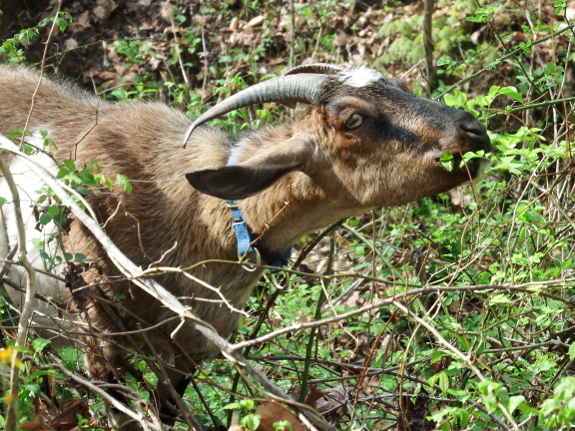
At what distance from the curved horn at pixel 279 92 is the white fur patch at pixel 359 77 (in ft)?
0.42

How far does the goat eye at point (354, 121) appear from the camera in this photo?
389 centimetres

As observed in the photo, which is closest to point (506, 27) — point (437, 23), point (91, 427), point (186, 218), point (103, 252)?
point (437, 23)

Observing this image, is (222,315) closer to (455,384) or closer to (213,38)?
(455,384)

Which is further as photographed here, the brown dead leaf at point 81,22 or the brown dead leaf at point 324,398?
the brown dead leaf at point 81,22

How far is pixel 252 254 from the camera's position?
4156 millimetres

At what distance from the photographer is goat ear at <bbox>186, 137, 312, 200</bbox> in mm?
3697

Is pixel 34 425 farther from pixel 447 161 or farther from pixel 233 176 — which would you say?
pixel 447 161

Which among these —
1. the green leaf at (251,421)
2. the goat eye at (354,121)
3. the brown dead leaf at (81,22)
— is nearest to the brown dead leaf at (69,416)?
the green leaf at (251,421)

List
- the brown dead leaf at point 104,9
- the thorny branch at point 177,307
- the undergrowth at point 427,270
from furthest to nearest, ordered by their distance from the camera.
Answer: the brown dead leaf at point 104,9, the undergrowth at point 427,270, the thorny branch at point 177,307

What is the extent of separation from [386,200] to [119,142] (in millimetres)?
1628

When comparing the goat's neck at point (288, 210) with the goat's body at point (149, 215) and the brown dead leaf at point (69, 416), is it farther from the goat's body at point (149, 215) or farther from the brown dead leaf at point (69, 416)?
the brown dead leaf at point (69, 416)

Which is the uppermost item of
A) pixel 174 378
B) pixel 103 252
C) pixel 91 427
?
pixel 103 252

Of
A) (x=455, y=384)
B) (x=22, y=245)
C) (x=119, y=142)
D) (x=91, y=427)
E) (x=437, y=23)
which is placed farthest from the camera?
(x=437, y=23)

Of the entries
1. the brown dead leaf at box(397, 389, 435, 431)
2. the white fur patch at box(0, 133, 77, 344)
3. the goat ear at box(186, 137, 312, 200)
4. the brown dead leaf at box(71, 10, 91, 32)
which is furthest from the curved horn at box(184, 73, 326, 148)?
the brown dead leaf at box(71, 10, 91, 32)
